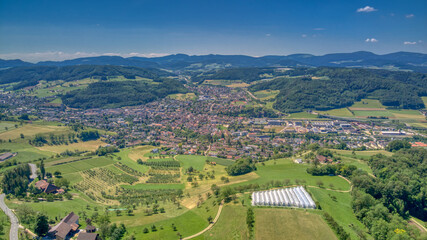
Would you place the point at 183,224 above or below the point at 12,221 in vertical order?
below

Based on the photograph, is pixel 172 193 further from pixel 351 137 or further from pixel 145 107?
pixel 145 107

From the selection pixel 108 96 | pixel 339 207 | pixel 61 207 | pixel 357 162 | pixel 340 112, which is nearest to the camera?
pixel 339 207

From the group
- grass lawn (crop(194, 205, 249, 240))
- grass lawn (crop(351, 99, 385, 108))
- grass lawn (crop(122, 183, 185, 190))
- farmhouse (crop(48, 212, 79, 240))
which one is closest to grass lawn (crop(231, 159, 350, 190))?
grass lawn (crop(194, 205, 249, 240))

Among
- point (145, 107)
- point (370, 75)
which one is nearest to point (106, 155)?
point (145, 107)

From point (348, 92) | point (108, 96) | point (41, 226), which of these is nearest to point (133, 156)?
point (41, 226)

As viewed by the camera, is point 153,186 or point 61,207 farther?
point 153,186

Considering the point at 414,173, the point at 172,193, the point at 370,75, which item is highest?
the point at 370,75

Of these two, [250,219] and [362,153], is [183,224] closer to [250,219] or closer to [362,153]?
[250,219]
